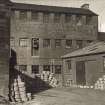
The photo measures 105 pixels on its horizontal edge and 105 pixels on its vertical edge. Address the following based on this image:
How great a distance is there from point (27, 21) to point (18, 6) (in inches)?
99.2

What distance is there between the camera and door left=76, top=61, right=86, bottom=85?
31.4m

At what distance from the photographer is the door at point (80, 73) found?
103 ft

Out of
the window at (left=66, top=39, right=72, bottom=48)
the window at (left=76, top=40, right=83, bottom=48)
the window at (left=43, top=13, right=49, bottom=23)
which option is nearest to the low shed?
the window at (left=66, top=39, right=72, bottom=48)

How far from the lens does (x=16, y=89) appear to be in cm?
1711

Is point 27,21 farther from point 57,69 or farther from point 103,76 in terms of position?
point 103,76

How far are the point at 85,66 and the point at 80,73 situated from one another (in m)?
1.84

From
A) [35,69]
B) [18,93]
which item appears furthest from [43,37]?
[18,93]

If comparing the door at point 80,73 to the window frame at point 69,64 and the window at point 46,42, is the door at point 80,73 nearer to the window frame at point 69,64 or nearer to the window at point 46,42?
the window frame at point 69,64

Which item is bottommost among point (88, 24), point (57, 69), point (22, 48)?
point (57, 69)

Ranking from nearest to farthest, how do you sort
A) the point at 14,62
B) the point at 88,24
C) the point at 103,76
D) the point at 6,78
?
the point at 6,78
the point at 103,76
the point at 14,62
the point at 88,24

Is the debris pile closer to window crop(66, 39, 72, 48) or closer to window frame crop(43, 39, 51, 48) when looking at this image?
window frame crop(43, 39, 51, 48)

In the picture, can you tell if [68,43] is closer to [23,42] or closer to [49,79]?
[23,42]

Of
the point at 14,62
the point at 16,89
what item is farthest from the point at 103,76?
the point at 14,62

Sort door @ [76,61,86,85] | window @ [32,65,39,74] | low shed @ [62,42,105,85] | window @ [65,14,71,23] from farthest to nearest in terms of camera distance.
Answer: window @ [65,14,71,23] → window @ [32,65,39,74] → door @ [76,61,86,85] → low shed @ [62,42,105,85]
